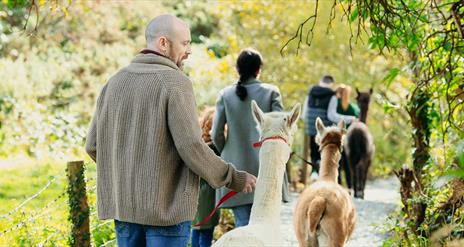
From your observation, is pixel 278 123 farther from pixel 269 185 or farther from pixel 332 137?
pixel 332 137

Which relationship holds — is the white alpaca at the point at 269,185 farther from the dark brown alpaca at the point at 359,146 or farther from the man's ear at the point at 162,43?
the dark brown alpaca at the point at 359,146

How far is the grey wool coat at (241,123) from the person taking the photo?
6762 mm

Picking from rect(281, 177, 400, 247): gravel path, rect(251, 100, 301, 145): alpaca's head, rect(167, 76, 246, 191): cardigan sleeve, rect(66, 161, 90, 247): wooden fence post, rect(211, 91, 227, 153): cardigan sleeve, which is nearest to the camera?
rect(167, 76, 246, 191): cardigan sleeve

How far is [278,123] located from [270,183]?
0.38 meters

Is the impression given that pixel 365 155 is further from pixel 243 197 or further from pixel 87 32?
pixel 87 32

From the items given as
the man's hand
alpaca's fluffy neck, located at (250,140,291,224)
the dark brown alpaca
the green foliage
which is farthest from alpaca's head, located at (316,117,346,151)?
the dark brown alpaca

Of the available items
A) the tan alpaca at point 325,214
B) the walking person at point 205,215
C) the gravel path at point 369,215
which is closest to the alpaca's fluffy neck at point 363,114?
the gravel path at point 369,215

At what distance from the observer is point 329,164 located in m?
7.31

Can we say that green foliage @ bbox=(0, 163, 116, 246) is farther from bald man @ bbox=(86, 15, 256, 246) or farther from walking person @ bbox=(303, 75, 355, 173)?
walking person @ bbox=(303, 75, 355, 173)

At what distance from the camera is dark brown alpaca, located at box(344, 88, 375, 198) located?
546 inches

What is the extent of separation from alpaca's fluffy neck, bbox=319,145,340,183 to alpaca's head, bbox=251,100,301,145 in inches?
91.4

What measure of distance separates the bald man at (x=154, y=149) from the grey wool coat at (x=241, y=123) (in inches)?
86.3

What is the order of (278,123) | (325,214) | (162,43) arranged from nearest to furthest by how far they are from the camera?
(162,43)
(278,123)
(325,214)

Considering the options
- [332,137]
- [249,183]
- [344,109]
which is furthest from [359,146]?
[249,183]
